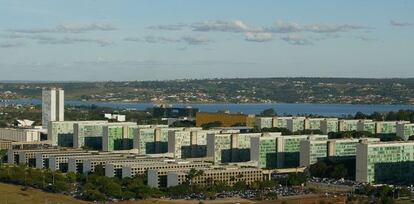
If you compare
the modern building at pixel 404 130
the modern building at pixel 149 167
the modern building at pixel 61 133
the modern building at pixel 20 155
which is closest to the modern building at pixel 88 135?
the modern building at pixel 61 133

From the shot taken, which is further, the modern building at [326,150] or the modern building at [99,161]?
the modern building at [326,150]

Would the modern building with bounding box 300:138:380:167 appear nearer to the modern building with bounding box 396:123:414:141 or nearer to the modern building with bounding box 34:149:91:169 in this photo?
the modern building with bounding box 396:123:414:141

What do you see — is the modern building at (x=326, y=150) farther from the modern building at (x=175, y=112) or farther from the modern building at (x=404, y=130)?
the modern building at (x=175, y=112)

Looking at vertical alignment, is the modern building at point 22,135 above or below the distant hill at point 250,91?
below

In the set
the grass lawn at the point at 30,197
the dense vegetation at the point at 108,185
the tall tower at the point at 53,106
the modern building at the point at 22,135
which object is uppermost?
the tall tower at the point at 53,106

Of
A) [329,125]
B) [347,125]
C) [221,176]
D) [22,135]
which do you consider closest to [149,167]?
[221,176]

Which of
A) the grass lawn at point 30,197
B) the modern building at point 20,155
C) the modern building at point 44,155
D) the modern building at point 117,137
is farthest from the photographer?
the modern building at point 117,137

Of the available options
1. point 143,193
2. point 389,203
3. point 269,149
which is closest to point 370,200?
point 389,203
